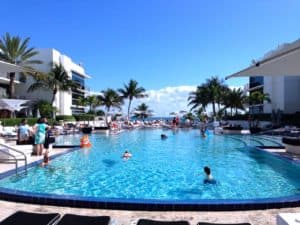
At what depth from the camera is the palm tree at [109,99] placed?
44709 mm

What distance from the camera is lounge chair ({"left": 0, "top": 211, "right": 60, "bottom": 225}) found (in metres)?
3.70

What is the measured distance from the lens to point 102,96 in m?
45.0

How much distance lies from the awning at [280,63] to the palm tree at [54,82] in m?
28.1

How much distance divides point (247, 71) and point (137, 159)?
18.5 feet

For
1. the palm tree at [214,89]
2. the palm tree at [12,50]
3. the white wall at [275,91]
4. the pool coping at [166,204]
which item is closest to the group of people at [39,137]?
the pool coping at [166,204]

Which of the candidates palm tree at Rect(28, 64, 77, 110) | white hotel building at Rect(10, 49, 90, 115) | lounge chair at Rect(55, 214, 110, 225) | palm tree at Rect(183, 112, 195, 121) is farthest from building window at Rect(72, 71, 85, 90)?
lounge chair at Rect(55, 214, 110, 225)

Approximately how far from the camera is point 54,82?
34.9 meters

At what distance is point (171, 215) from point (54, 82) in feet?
108

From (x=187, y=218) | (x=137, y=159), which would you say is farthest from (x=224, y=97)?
(x=187, y=218)

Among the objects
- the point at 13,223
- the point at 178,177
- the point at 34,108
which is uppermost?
the point at 34,108

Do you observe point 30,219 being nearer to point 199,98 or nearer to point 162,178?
point 162,178

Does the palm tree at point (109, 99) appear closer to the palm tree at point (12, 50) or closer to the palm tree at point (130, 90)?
the palm tree at point (130, 90)

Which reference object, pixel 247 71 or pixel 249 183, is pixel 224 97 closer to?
pixel 247 71

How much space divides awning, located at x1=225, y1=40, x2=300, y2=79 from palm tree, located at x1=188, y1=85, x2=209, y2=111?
3103 centimetres
